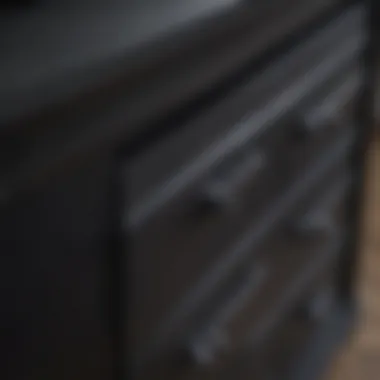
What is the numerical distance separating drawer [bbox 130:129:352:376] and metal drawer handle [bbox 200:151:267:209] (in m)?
0.07

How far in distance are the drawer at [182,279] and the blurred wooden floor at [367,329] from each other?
0.54m

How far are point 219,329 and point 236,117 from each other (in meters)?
0.31

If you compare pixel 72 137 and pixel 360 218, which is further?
pixel 360 218

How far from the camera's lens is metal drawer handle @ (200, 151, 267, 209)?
3.59 feet

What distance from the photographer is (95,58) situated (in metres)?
0.81

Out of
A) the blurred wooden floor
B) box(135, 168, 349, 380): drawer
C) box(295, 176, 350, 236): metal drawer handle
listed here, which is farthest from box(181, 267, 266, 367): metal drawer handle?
the blurred wooden floor

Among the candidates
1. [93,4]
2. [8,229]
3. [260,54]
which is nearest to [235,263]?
[260,54]

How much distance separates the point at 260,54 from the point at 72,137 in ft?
1.49

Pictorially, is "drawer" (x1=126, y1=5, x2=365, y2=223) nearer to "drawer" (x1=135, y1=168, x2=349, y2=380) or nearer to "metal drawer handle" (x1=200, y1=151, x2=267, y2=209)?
"metal drawer handle" (x1=200, y1=151, x2=267, y2=209)

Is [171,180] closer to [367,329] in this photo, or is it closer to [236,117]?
[236,117]

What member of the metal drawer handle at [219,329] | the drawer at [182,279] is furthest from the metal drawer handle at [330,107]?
the metal drawer handle at [219,329]

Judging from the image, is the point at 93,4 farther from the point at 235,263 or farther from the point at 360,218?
the point at 360,218

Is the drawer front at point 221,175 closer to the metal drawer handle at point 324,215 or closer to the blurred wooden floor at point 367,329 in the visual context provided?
the metal drawer handle at point 324,215

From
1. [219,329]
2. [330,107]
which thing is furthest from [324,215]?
[219,329]
